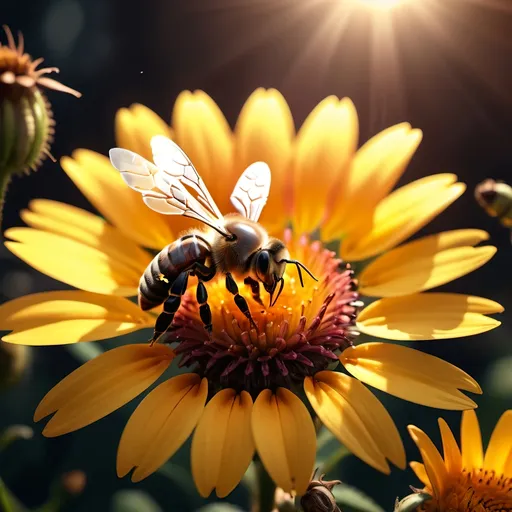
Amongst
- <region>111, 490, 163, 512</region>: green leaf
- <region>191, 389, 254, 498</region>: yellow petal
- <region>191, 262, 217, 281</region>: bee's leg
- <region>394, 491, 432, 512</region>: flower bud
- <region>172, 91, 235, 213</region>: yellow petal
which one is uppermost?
<region>172, 91, 235, 213</region>: yellow petal

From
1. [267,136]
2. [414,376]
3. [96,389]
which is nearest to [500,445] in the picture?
[414,376]

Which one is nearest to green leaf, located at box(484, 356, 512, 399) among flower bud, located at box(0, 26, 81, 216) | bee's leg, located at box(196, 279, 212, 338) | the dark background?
the dark background

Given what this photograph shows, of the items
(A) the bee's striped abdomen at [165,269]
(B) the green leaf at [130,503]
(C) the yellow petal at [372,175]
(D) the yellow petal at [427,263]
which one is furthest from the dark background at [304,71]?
(A) the bee's striped abdomen at [165,269]

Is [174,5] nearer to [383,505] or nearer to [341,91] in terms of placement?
[341,91]

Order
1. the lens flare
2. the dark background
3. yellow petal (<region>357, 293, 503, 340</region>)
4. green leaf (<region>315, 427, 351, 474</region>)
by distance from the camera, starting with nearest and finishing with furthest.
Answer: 1. yellow petal (<region>357, 293, 503, 340</region>)
2. green leaf (<region>315, 427, 351, 474</region>)
3. the lens flare
4. the dark background

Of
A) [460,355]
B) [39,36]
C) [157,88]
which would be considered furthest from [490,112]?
[39,36]

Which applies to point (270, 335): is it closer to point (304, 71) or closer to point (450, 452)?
point (450, 452)

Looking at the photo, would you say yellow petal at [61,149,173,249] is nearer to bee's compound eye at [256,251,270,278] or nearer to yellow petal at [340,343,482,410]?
bee's compound eye at [256,251,270,278]
